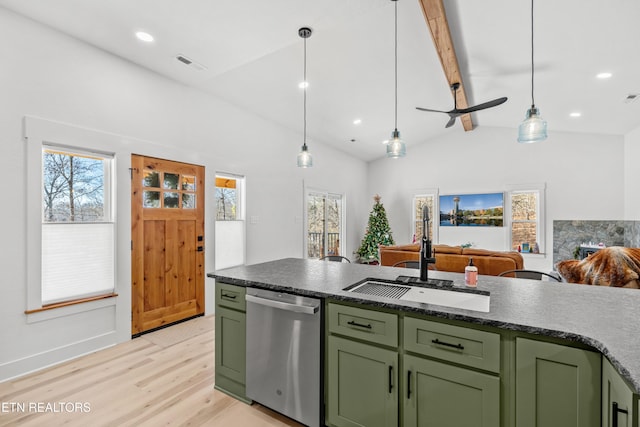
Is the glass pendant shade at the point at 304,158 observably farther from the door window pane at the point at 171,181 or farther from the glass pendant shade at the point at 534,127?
the glass pendant shade at the point at 534,127

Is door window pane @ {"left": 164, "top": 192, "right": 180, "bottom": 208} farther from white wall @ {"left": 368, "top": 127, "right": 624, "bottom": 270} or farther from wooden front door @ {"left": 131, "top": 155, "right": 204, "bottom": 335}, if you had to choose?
white wall @ {"left": 368, "top": 127, "right": 624, "bottom": 270}

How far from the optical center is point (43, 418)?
6.75 ft

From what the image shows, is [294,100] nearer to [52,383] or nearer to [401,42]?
[401,42]

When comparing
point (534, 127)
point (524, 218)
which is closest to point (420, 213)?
point (524, 218)

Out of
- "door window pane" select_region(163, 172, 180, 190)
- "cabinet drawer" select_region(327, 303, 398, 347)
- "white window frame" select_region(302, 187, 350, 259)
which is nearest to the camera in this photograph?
"cabinet drawer" select_region(327, 303, 398, 347)

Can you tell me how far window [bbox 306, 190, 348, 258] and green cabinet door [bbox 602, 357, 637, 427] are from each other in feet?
16.6

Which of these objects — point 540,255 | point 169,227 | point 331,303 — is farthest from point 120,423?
point 540,255

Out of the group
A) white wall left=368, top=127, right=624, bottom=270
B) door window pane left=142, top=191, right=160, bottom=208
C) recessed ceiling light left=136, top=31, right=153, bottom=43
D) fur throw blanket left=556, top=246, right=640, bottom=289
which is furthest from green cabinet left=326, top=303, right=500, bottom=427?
white wall left=368, top=127, right=624, bottom=270

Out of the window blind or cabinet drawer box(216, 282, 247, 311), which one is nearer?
cabinet drawer box(216, 282, 247, 311)

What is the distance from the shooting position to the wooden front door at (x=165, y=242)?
3.38 m

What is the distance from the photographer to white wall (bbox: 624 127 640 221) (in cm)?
523

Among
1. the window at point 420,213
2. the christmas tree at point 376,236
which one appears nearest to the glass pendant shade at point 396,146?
the christmas tree at point 376,236

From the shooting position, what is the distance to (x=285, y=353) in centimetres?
195

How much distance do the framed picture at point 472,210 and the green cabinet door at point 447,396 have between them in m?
6.48
